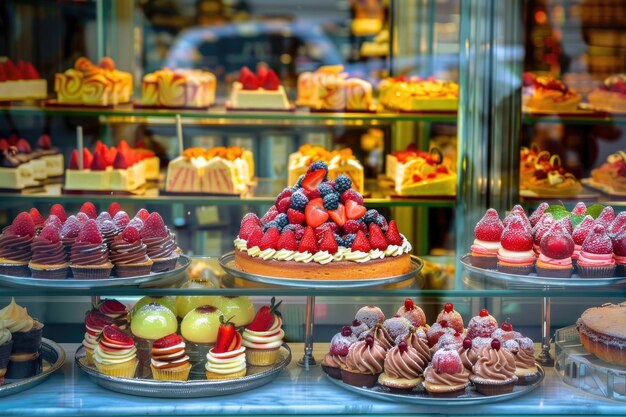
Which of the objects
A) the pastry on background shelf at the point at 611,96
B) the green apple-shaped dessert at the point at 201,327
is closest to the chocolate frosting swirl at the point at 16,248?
the green apple-shaped dessert at the point at 201,327

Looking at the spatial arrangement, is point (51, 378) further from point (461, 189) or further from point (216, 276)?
point (461, 189)

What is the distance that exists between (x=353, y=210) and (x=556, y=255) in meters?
0.54

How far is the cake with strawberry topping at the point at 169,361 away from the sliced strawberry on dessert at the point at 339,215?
1.72 ft

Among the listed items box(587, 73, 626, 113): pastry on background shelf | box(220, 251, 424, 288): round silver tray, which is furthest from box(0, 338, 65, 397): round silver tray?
box(587, 73, 626, 113): pastry on background shelf

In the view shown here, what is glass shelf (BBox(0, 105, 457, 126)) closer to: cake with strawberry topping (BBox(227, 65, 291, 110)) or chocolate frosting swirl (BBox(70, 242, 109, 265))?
cake with strawberry topping (BBox(227, 65, 291, 110))

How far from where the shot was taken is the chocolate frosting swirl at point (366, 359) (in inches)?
98.3

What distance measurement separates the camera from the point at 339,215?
2564 millimetres

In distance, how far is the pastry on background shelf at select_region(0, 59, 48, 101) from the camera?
4.44 m

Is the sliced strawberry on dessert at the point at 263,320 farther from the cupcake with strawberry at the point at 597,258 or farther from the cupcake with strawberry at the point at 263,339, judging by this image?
the cupcake with strawberry at the point at 597,258

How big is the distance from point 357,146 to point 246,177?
2.05 ft

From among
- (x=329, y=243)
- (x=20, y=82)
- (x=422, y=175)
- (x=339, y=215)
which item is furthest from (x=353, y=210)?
(x=20, y=82)

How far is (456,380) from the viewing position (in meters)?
2.43

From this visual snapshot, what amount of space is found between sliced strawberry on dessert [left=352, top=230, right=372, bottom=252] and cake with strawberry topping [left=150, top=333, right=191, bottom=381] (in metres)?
0.53

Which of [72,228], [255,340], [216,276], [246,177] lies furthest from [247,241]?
A: [246,177]
